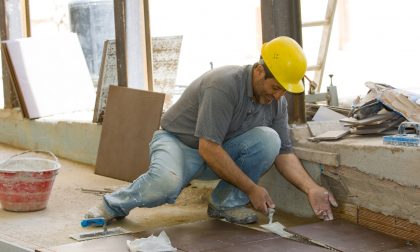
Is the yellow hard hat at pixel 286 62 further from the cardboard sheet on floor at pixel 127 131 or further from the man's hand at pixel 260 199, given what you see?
the cardboard sheet on floor at pixel 127 131

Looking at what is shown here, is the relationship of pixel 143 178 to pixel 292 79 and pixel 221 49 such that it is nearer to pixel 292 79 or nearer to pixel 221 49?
pixel 292 79

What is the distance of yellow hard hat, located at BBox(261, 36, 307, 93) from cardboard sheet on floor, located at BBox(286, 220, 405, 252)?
2.62 feet

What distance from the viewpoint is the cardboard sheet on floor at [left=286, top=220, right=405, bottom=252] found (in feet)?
12.6

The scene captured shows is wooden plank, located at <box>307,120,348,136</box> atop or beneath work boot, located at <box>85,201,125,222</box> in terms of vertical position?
atop

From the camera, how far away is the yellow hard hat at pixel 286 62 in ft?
13.3

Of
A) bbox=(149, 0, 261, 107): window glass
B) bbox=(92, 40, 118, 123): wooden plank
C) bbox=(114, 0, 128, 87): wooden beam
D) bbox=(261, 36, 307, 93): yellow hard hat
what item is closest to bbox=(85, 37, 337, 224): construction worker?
bbox=(261, 36, 307, 93): yellow hard hat

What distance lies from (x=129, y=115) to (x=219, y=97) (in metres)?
1.92

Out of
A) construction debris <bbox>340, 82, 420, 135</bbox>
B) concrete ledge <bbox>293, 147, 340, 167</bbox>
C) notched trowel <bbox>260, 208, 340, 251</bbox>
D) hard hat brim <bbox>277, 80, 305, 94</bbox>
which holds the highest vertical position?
hard hat brim <bbox>277, 80, 305, 94</bbox>

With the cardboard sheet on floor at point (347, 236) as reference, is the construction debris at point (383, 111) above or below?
above

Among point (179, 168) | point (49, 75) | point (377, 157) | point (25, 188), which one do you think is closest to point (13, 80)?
point (49, 75)

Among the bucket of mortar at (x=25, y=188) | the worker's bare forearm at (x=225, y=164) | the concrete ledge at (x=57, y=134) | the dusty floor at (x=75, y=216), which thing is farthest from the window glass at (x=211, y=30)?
the worker's bare forearm at (x=225, y=164)

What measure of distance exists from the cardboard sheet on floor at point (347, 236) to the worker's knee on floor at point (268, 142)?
0.49 meters

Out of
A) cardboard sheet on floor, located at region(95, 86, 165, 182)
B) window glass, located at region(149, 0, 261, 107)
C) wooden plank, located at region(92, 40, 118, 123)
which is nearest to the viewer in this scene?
cardboard sheet on floor, located at region(95, 86, 165, 182)

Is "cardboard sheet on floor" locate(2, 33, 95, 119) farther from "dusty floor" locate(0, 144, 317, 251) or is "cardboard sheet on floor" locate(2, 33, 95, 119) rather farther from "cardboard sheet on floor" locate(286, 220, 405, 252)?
"cardboard sheet on floor" locate(286, 220, 405, 252)
